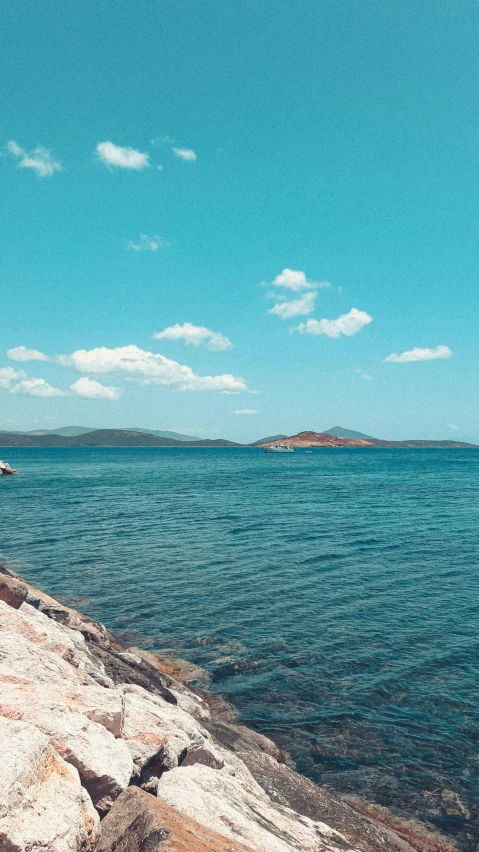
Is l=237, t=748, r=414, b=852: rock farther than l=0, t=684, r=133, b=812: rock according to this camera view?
Yes

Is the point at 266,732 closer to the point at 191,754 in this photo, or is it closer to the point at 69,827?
the point at 191,754

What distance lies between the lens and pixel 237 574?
29.3 meters

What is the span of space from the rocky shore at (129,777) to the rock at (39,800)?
0.01 meters

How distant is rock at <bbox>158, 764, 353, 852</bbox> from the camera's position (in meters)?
7.16

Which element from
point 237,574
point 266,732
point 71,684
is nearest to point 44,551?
point 237,574

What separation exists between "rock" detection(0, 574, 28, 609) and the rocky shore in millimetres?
36

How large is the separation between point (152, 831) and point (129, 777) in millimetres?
1539

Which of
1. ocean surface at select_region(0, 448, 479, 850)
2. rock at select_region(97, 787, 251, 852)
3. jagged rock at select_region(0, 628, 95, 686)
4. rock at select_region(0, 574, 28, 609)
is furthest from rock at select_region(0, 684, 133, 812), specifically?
ocean surface at select_region(0, 448, 479, 850)

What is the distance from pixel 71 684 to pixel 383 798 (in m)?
8.58

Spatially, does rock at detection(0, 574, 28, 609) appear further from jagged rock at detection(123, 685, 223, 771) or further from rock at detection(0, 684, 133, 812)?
rock at detection(0, 684, 133, 812)

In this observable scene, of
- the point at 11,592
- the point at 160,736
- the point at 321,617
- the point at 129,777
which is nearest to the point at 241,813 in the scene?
the point at 129,777

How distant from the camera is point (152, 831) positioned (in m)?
5.99

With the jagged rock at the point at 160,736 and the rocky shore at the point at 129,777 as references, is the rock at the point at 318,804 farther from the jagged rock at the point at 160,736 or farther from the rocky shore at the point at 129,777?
the jagged rock at the point at 160,736

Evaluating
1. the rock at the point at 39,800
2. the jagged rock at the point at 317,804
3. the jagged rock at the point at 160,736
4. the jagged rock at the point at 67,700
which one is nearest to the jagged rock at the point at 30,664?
the jagged rock at the point at 67,700
